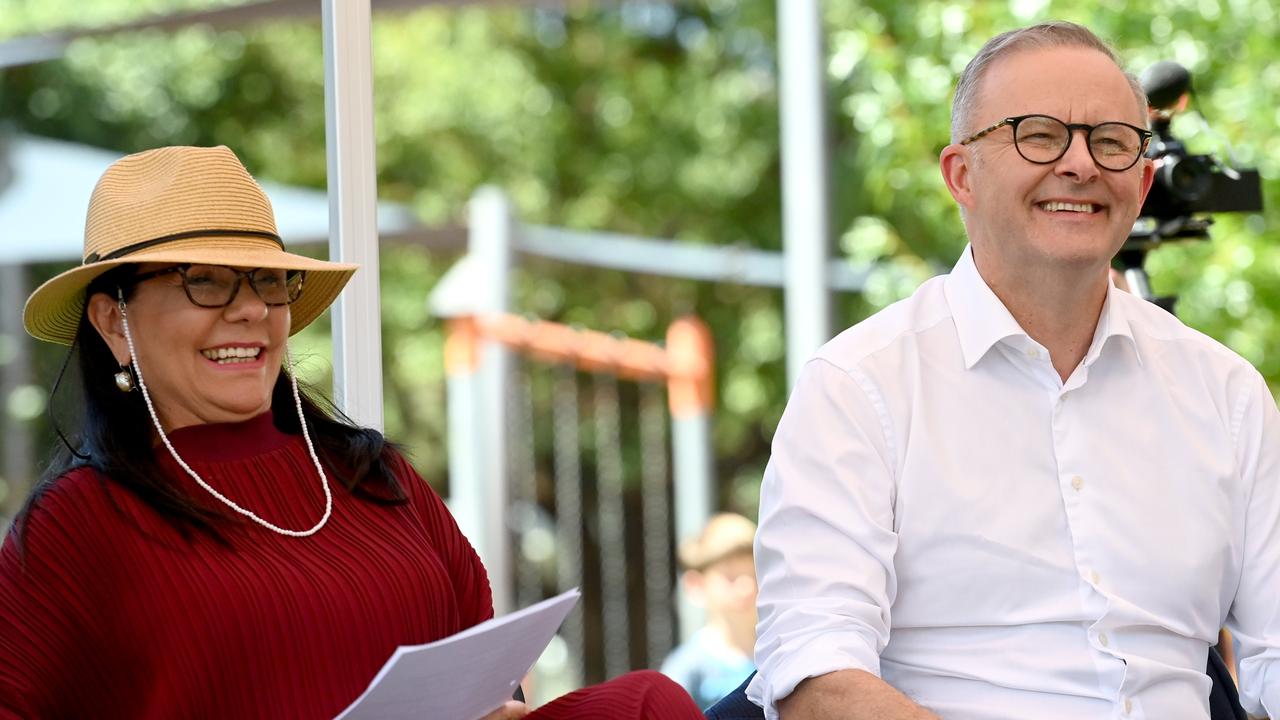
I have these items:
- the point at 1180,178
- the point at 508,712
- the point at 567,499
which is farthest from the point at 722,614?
the point at 567,499

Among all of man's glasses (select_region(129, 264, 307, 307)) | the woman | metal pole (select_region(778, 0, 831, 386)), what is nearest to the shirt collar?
the woman

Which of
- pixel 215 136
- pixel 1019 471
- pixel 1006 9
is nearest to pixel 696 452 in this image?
pixel 1006 9

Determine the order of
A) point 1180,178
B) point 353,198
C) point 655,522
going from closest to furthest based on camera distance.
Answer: point 353,198
point 1180,178
point 655,522

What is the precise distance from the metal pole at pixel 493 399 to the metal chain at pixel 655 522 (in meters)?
2.33

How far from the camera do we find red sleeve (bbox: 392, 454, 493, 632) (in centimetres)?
193

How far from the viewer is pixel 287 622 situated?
1.68 m

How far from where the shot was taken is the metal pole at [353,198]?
7.07 ft

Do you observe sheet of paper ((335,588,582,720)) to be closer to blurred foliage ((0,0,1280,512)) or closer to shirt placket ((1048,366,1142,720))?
shirt placket ((1048,366,1142,720))

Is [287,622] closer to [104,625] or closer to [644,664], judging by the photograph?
[104,625]

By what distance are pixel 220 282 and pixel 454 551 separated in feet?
1.41

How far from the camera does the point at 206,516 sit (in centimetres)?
172

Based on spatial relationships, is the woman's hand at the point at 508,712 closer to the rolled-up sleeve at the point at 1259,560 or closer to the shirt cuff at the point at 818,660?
the shirt cuff at the point at 818,660

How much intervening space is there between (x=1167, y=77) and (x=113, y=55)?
10.2 meters

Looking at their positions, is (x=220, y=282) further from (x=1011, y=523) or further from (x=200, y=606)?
(x=1011, y=523)
